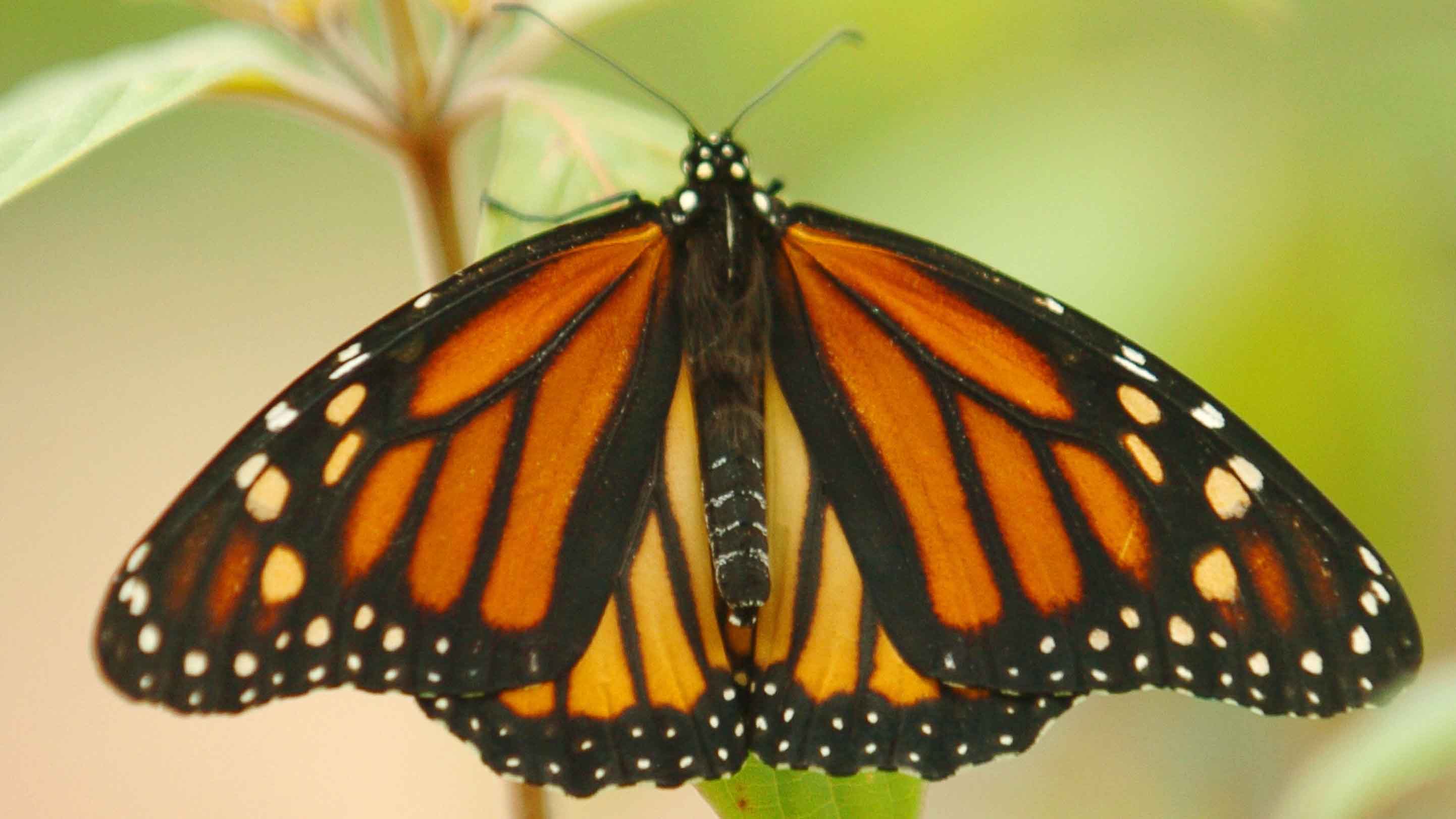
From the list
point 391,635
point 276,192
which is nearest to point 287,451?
point 391,635

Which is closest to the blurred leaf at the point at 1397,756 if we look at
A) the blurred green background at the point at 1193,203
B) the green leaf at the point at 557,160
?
the blurred green background at the point at 1193,203

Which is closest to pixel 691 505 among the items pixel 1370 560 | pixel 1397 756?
pixel 1370 560

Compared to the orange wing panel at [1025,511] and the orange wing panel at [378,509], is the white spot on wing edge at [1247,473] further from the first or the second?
the orange wing panel at [378,509]

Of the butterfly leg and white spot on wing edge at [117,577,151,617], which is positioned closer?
white spot on wing edge at [117,577,151,617]

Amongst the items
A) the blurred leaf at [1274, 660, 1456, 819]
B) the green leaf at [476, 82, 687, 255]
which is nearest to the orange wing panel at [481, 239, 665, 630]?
the green leaf at [476, 82, 687, 255]

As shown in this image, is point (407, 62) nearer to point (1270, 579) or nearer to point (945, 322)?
point (945, 322)

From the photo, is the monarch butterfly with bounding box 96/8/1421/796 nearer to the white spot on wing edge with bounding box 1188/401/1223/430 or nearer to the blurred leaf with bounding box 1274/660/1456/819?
the white spot on wing edge with bounding box 1188/401/1223/430
